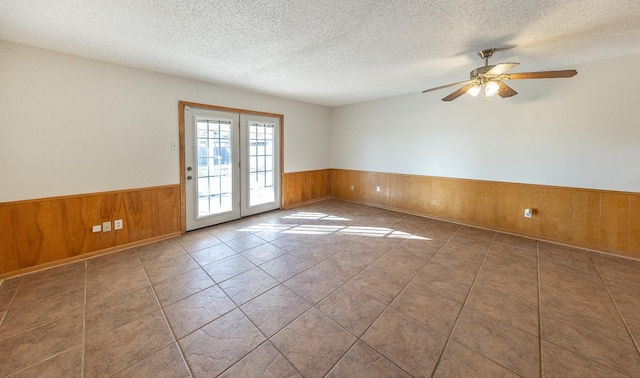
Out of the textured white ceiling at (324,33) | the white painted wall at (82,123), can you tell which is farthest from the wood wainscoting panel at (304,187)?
the textured white ceiling at (324,33)

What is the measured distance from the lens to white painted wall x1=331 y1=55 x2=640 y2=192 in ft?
10.2

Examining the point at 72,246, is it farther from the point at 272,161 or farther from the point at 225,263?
the point at 272,161

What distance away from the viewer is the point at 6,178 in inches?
102

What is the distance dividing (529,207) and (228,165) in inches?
196

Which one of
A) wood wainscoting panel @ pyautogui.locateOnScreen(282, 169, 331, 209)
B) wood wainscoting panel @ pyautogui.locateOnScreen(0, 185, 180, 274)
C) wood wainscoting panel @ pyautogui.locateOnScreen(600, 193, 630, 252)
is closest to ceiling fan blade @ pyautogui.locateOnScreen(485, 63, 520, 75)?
wood wainscoting panel @ pyautogui.locateOnScreen(600, 193, 630, 252)

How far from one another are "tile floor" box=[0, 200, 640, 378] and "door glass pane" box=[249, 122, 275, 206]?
175 centimetres

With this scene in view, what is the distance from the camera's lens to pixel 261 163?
16.6 feet

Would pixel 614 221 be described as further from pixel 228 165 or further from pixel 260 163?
pixel 228 165

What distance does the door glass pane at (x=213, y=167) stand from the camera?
4086 millimetres

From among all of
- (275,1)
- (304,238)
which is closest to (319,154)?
(304,238)

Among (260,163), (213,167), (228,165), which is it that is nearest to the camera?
(213,167)

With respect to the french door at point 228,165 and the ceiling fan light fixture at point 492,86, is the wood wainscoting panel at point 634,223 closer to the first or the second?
the ceiling fan light fixture at point 492,86

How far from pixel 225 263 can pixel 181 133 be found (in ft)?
7.22

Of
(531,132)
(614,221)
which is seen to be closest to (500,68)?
(531,132)
